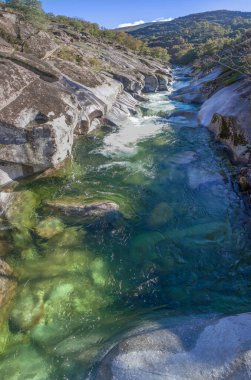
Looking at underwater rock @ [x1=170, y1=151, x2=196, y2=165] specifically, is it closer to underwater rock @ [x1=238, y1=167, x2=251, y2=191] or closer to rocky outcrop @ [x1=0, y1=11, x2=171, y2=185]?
underwater rock @ [x1=238, y1=167, x2=251, y2=191]

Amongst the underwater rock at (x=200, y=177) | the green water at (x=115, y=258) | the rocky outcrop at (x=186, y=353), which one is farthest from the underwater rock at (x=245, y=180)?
the rocky outcrop at (x=186, y=353)

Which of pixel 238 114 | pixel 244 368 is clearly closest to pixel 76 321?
pixel 244 368

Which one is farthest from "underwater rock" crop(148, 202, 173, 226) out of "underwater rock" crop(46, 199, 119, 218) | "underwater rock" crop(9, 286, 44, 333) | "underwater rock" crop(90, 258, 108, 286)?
"underwater rock" crop(9, 286, 44, 333)

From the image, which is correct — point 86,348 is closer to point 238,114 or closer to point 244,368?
point 244,368

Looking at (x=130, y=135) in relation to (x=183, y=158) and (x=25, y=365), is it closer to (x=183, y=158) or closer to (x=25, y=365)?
(x=183, y=158)

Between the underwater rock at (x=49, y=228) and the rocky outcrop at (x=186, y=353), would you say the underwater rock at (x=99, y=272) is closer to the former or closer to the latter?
the underwater rock at (x=49, y=228)

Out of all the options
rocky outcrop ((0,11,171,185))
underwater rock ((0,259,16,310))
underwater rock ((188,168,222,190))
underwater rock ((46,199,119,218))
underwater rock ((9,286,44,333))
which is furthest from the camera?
underwater rock ((188,168,222,190))

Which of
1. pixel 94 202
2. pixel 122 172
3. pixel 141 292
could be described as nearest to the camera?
pixel 141 292

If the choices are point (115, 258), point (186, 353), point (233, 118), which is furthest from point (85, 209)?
point (233, 118)
